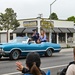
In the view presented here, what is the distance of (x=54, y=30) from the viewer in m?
55.9

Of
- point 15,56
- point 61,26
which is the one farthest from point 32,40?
point 61,26

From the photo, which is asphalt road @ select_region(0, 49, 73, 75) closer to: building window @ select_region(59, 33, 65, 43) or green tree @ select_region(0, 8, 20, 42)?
green tree @ select_region(0, 8, 20, 42)

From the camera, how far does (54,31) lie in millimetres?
55594

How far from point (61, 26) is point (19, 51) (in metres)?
41.0

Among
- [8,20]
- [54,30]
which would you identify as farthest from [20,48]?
[54,30]

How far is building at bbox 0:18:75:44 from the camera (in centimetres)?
5444

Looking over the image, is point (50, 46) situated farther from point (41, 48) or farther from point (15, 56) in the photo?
point (15, 56)

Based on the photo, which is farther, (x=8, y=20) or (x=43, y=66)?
(x=8, y=20)

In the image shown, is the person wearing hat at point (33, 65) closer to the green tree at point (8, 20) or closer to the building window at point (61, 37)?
the green tree at point (8, 20)

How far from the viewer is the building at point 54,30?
2143 inches

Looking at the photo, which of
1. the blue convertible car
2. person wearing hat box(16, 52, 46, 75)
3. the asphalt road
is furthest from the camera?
the blue convertible car

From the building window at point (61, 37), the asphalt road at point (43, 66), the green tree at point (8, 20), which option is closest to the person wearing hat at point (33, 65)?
the asphalt road at point (43, 66)

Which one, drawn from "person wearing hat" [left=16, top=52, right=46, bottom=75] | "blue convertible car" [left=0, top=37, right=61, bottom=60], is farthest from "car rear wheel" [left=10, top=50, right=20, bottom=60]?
"person wearing hat" [left=16, top=52, right=46, bottom=75]

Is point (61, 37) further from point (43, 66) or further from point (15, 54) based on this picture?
point (43, 66)
